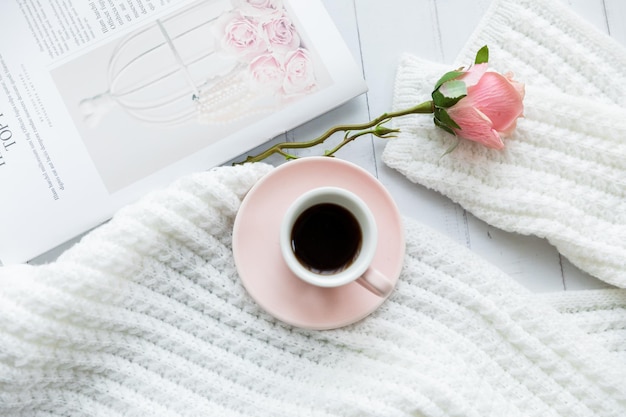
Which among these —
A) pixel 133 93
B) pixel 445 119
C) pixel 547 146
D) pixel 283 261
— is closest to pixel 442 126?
pixel 445 119

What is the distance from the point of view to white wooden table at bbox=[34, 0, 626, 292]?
740 millimetres

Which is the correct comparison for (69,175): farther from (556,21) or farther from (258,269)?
(556,21)

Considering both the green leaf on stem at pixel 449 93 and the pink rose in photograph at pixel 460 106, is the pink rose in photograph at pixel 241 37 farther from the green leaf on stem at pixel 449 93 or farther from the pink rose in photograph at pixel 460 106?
the green leaf on stem at pixel 449 93

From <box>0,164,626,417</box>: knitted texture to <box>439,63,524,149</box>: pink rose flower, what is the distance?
13 cm

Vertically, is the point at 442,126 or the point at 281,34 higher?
the point at 281,34

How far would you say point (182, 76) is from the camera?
0.71 metres

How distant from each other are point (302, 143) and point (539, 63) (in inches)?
11.9

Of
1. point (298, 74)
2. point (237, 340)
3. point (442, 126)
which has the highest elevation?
point (298, 74)

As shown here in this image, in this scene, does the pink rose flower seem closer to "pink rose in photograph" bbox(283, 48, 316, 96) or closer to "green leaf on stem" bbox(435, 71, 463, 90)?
"green leaf on stem" bbox(435, 71, 463, 90)

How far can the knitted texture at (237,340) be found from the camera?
65 centimetres

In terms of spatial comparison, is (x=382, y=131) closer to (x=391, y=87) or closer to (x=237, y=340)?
(x=391, y=87)

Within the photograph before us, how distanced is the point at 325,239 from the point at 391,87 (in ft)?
0.70

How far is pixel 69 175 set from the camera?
0.71 metres

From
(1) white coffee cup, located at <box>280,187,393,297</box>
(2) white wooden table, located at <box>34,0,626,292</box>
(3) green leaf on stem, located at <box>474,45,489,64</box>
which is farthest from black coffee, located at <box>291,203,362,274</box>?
(3) green leaf on stem, located at <box>474,45,489,64</box>
